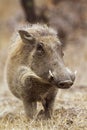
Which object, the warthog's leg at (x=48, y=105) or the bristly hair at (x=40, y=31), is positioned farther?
the warthog's leg at (x=48, y=105)

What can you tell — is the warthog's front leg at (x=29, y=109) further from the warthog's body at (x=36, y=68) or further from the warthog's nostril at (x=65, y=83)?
the warthog's nostril at (x=65, y=83)

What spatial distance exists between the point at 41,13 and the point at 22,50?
42.4 ft

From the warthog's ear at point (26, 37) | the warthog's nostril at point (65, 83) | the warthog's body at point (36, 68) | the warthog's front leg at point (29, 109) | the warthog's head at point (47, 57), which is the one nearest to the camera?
the warthog's nostril at point (65, 83)

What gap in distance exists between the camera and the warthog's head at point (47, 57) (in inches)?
279

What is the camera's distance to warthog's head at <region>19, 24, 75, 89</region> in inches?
279

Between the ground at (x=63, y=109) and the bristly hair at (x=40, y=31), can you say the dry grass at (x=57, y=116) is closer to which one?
the ground at (x=63, y=109)

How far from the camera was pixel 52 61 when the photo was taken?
7.38m

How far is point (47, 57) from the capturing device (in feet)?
24.5

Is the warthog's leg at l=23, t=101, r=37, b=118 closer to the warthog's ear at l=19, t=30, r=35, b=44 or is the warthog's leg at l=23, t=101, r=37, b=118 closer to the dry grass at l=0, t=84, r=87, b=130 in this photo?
the dry grass at l=0, t=84, r=87, b=130

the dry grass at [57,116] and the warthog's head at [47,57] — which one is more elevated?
the warthog's head at [47,57]

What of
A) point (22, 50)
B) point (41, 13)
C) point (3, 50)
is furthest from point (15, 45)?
point (41, 13)

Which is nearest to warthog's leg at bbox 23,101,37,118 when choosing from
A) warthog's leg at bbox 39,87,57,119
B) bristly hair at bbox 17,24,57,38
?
warthog's leg at bbox 39,87,57,119

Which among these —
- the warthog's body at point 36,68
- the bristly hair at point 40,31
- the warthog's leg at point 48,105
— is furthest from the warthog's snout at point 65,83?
the bristly hair at point 40,31

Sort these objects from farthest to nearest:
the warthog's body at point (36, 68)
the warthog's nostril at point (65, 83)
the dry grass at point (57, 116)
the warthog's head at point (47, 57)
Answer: the dry grass at point (57, 116), the warthog's body at point (36, 68), the warthog's head at point (47, 57), the warthog's nostril at point (65, 83)
